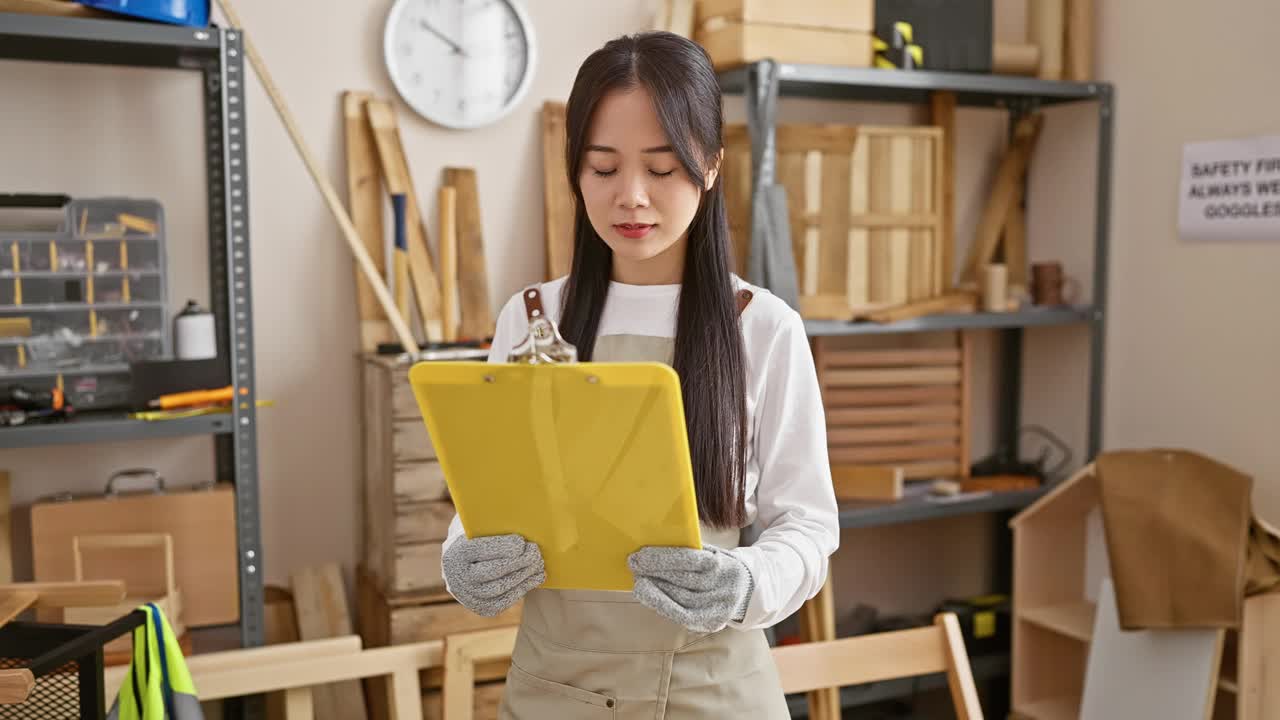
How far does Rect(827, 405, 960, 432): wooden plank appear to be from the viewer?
10.5 feet

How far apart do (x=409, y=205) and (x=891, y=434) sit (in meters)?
1.41

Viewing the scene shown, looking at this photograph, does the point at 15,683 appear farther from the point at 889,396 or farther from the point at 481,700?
the point at 889,396

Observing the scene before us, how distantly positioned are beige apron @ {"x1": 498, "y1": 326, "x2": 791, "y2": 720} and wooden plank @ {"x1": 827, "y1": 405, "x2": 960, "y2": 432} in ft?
6.19

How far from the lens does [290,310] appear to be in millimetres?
2875

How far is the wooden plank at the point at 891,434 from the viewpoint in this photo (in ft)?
10.5

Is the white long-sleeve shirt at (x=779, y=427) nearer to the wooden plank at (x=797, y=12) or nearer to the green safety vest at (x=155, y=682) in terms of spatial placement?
the green safety vest at (x=155, y=682)

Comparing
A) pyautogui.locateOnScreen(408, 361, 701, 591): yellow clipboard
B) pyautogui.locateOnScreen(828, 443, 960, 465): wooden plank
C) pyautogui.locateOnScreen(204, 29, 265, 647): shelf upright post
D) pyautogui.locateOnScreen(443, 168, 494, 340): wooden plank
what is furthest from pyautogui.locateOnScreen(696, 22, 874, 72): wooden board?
pyautogui.locateOnScreen(408, 361, 701, 591): yellow clipboard

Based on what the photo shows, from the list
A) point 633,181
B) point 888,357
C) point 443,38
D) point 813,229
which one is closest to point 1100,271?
point 888,357

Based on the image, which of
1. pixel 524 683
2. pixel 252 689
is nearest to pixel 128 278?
pixel 252 689

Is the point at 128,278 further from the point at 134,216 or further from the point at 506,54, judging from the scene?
the point at 506,54

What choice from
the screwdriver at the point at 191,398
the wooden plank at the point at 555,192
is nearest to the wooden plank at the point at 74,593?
the screwdriver at the point at 191,398

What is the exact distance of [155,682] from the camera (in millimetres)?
1776

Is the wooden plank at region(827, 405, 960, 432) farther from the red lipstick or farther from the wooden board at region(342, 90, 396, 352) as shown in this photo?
the red lipstick

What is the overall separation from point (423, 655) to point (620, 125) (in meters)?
1.04
